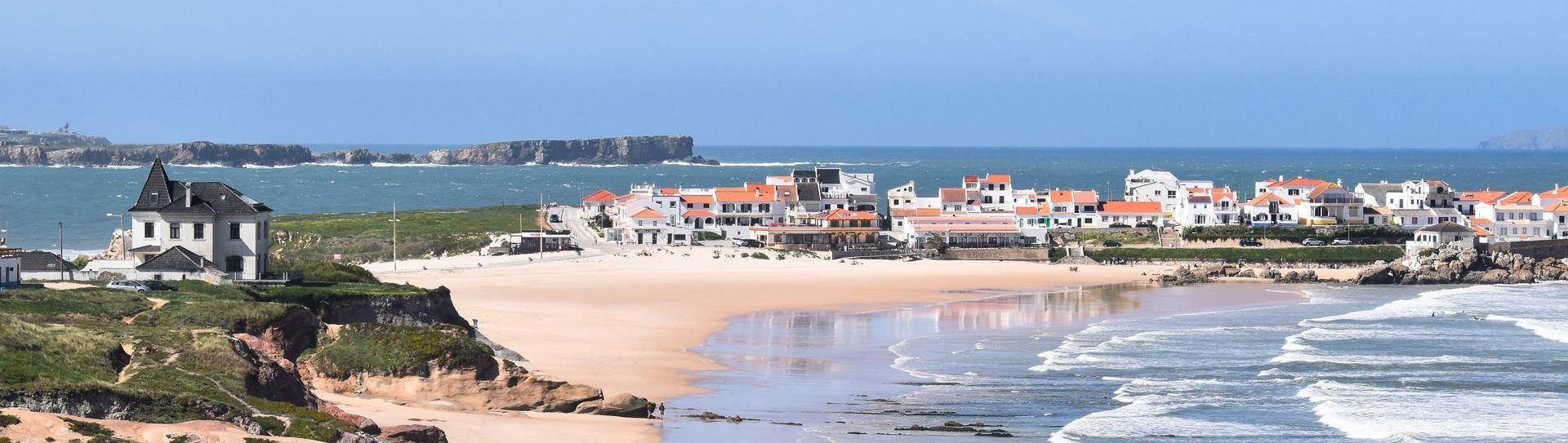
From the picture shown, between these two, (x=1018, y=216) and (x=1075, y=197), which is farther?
(x=1075, y=197)

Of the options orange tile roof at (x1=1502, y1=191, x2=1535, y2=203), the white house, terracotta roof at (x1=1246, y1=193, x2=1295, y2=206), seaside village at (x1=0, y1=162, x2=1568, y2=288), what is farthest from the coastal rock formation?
the white house

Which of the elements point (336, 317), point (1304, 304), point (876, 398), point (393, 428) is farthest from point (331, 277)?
point (1304, 304)

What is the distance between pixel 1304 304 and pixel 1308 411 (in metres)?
27.5

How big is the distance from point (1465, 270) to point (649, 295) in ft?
121

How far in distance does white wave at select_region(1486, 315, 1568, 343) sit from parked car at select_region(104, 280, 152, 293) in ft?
122

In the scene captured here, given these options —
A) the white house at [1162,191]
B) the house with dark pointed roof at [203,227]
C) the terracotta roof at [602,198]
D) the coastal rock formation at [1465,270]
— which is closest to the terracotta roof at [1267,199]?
the white house at [1162,191]

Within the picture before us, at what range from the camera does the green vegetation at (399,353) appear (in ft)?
99.4

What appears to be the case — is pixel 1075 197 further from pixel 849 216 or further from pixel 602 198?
pixel 602 198

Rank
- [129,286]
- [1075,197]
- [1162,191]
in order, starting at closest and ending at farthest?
[129,286], [1075,197], [1162,191]

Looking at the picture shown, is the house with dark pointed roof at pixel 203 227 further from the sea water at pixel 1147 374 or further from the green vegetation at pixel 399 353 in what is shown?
the sea water at pixel 1147 374

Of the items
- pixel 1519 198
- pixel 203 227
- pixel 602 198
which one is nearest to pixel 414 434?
pixel 203 227

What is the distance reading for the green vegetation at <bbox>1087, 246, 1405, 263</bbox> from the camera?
257ft

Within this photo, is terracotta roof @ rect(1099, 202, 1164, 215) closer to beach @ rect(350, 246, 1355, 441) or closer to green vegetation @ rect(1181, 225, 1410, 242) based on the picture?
green vegetation @ rect(1181, 225, 1410, 242)

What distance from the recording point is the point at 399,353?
100 feet
